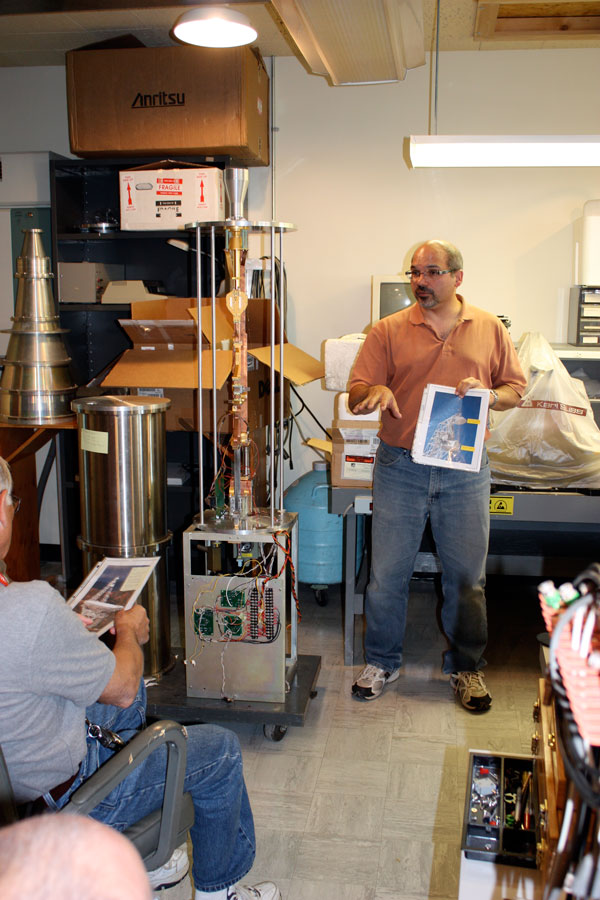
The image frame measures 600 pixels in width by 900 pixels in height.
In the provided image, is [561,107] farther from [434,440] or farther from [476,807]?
[476,807]

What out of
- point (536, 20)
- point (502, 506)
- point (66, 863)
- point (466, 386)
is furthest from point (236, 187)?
point (66, 863)

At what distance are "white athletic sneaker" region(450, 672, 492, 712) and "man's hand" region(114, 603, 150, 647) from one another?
1.56 m

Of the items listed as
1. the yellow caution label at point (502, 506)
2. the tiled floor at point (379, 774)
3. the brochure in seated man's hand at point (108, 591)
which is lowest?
the tiled floor at point (379, 774)

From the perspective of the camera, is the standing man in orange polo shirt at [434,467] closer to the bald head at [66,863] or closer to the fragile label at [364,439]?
the fragile label at [364,439]

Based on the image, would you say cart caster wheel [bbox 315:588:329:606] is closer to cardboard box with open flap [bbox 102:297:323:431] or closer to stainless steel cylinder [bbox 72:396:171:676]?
cardboard box with open flap [bbox 102:297:323:431]

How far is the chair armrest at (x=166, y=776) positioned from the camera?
146 centimetres

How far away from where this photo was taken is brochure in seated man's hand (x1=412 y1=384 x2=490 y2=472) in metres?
2.88

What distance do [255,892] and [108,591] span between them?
827 mm

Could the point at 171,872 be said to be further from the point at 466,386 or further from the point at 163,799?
the point at 466,386

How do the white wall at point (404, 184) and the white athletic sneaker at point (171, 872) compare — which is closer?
the white athletic sneaker at point (171, 872)

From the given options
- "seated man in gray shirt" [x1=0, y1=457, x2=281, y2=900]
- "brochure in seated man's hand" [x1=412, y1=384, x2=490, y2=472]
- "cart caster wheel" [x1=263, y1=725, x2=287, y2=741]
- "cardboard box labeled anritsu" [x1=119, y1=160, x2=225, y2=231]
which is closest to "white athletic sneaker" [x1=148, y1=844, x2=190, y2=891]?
"seated man in gray shirt" [x1=0, y1=457, x2=281, y2=900]

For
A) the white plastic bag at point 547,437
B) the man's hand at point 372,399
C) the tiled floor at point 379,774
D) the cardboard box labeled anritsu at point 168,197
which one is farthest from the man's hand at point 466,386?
the cardboard box labeled anritsu at point 168,197

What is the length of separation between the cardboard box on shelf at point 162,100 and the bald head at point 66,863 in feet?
11.9

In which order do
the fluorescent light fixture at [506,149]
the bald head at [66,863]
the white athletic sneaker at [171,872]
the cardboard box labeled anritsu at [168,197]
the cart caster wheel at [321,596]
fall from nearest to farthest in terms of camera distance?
the bald head at [66,863], the white athletic sneaker at [171,872], the fluorescent light fixture at [506,149], the cardboard box labeled anritsu at [168,197], the cart caster wheel at [321,596]
